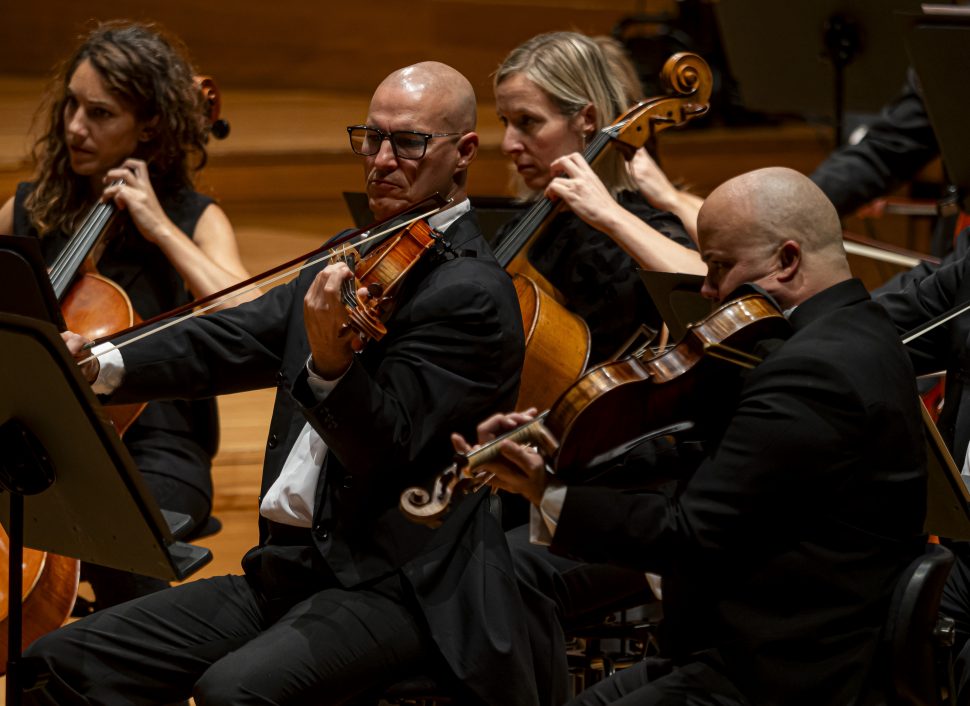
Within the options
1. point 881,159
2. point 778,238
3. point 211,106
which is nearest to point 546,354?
point 778,238

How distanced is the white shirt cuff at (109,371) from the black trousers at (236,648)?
350 millimetres

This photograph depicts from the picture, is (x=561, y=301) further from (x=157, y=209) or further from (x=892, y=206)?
(x=892, y=206)

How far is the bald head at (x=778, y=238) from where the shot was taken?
1930mm

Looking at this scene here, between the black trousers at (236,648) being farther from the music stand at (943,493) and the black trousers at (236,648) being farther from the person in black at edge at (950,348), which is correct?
the person in black at edge at (950,348)

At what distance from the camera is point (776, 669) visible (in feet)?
6.06

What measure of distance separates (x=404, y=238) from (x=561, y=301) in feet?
2.89

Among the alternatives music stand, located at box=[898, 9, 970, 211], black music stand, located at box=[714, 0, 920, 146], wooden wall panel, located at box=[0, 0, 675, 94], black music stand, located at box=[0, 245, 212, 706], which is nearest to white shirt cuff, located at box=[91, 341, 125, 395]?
black music stand, located at box=[0, 245, 212, 706]

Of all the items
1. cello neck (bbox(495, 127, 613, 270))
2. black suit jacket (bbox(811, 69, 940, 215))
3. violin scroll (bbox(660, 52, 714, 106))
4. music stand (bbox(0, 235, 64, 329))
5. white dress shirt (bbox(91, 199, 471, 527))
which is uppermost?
music stand (bbox(0, 235, 64, 329))

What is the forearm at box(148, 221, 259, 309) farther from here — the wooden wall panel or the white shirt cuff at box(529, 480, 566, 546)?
the wooden wall panel

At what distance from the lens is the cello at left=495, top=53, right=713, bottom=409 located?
271 centimetres

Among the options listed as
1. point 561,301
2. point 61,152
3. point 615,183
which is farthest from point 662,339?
point 61,152

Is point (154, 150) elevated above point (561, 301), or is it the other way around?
point (154, 150)

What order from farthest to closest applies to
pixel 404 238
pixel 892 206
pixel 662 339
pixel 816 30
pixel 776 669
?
pixel 892 206 → pixel 816 30 → pixel 662 339 → pixel 404 238 → pixel 776 669

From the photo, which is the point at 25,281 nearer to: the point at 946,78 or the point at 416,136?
the point at 416,136
